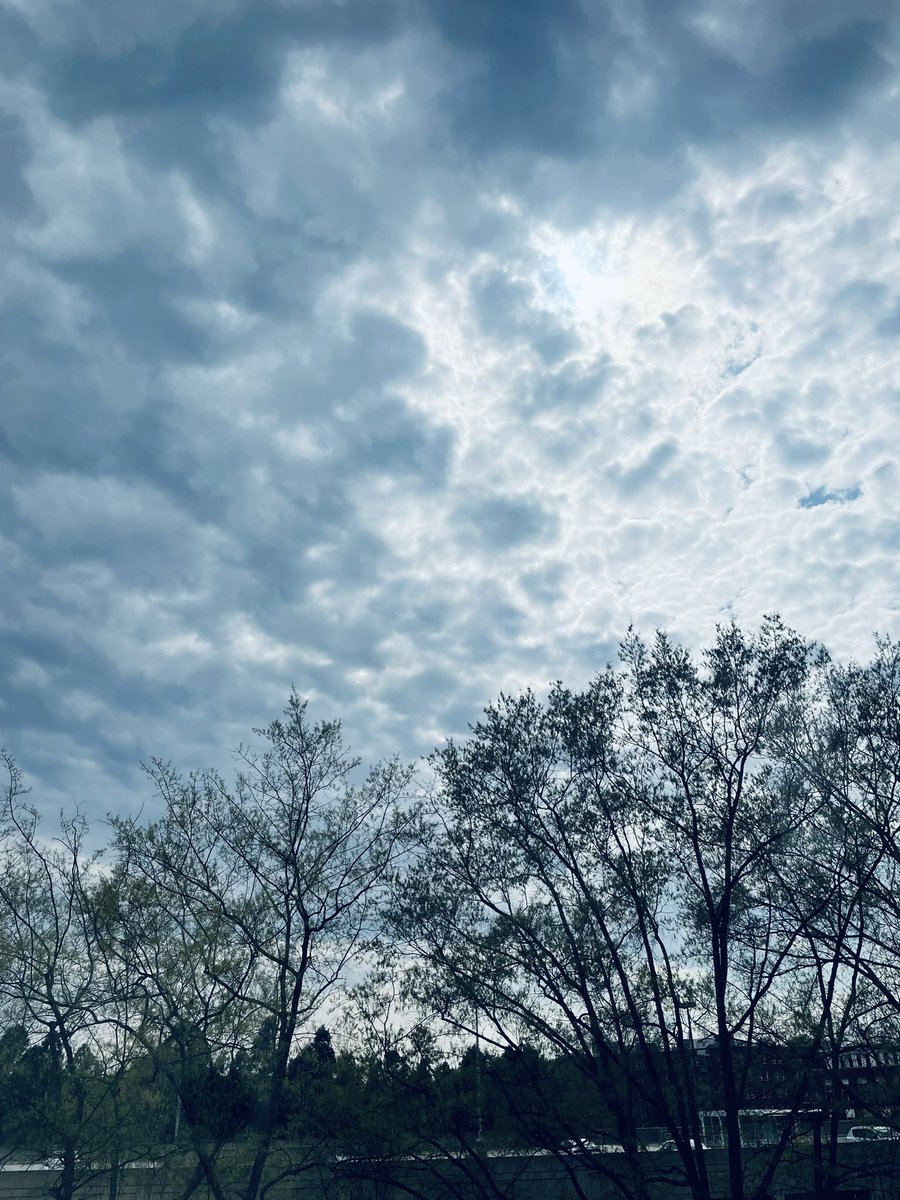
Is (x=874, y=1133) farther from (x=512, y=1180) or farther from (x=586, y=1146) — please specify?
(x=512, y=1180)

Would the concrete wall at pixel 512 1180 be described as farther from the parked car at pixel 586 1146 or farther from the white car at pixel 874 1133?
the parked car at pixel 586 1146

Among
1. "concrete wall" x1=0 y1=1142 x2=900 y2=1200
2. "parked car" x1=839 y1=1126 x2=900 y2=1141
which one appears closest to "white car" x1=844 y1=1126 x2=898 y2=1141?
"parked car" x1=839 y1=1126 x2=900 y2=1141

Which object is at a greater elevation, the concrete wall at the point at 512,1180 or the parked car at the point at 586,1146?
the parked car at the point at 586,1146

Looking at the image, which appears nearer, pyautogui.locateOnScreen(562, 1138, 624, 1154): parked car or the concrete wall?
pyautogui.locateOnScreen(562, 1138, 624, 1154): parked car

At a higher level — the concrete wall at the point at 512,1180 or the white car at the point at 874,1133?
the white car at the point at 874,1133

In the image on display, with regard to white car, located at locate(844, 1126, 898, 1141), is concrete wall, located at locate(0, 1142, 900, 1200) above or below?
below

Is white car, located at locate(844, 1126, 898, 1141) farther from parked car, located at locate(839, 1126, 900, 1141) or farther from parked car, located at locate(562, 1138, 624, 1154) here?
parked car, located at locate(562, 1138, 624, 1154)

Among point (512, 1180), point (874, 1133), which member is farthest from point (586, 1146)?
point (874, 1133)

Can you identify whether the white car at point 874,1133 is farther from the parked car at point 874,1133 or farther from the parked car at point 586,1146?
the parked car at point 586,1146

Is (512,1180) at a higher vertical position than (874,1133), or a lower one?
lower

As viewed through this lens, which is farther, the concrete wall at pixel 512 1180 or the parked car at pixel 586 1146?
the concrete wall at pixel 512 1180

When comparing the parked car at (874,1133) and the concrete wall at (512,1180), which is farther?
the concrete wall at (512,1180)

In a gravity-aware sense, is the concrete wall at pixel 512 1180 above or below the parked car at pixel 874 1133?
below

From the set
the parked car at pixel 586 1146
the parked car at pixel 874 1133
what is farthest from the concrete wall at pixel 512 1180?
the parked car at pixel 586 1146
